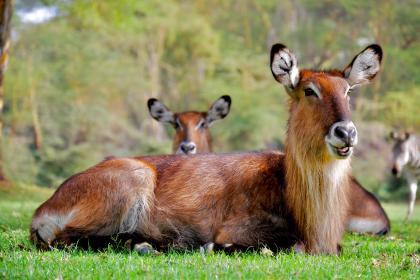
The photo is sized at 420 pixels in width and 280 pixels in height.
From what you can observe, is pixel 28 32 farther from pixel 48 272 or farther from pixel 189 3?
pixel 48 272

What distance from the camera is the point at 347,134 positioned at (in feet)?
18.9

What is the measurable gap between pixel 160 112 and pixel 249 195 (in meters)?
6.69

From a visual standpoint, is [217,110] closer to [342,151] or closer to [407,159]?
[407,159]

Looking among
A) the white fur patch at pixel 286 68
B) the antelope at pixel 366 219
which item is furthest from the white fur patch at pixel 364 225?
the white fur patch at pixel 286 68

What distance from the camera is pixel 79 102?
126ft

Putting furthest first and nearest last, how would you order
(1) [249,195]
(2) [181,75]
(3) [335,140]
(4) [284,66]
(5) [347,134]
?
(2) [181,75], (1) [249,195], (4) [284,66], (3) [335,140], (5) [347,134]

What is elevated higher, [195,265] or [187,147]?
[187,147]

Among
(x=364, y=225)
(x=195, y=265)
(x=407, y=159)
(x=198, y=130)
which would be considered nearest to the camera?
(x=195, y=265)

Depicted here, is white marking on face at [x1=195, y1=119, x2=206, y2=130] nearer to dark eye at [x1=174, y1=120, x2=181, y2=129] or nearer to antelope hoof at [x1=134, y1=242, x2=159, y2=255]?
dark eye at [x1=174, y1=120, x2=181, y2=129]

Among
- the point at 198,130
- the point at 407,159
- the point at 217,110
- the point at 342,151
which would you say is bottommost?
the point at 407,159

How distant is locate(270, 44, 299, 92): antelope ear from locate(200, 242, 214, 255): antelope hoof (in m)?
1.70

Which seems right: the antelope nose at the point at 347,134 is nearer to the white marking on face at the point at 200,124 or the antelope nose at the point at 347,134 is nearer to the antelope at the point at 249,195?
the antelope at the point at 249,195

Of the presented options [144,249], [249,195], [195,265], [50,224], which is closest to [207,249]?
[144,249]

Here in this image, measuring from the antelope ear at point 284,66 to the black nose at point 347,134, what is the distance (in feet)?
3.17
